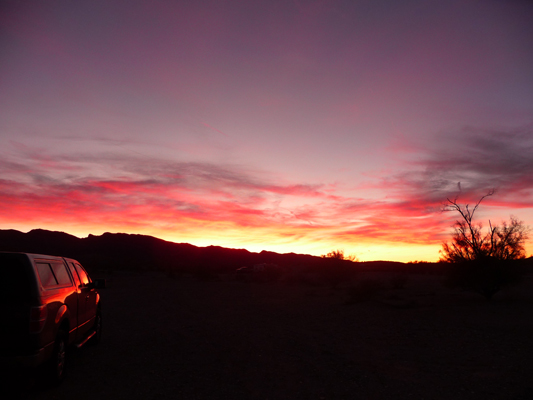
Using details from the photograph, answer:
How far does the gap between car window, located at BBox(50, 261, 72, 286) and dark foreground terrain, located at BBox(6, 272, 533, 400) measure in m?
1.80

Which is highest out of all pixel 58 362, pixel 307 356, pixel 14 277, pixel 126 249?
pixel 126 249

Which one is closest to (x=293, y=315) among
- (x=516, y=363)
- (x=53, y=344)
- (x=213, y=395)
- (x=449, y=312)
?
(x=449, y=312)

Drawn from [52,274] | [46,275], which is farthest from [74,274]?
[46,275]

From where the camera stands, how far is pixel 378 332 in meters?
→ 12.7

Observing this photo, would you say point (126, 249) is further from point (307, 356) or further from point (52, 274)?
point (52, 274)

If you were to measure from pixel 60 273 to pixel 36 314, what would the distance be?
1.93 m

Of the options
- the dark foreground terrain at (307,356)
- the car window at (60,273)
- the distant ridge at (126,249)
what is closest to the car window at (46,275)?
the car window at (60,273)

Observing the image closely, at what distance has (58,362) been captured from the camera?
6.75m

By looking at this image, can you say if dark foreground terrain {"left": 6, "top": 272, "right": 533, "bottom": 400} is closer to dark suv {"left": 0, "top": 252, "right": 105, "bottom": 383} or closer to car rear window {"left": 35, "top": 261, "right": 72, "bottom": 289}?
dark suv {"left": 0, "top": 252, "right": 105, "bottom": 383}

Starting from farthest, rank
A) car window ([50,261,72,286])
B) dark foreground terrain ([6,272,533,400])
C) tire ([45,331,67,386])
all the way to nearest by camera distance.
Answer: car window ([50,261,72,286]), dark foreground terrain ([6,272,533,400]), tire ([45,331,67,386])

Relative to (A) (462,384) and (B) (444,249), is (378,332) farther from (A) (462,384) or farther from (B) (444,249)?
(B) (444,249)

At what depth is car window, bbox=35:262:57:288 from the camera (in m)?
6.65

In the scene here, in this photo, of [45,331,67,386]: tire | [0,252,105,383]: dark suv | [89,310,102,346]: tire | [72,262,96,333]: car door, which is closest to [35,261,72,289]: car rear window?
[0,252,105,383]: dark suv

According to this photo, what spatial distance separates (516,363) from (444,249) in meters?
14.4
